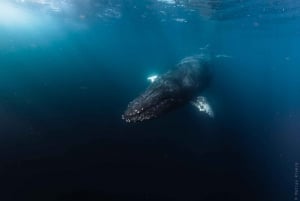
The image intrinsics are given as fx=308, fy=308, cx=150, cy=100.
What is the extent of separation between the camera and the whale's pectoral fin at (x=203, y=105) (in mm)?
13018

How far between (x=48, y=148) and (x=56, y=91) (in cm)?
1118

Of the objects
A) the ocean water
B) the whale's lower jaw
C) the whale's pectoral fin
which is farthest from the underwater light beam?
the whale's lower jaw

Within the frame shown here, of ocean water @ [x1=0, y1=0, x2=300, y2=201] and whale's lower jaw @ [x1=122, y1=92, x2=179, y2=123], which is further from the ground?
whale's lower jaw @ [x1=122, y1=92, x2=179, y2=123]

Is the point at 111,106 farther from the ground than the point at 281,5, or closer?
closer

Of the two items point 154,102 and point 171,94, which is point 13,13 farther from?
point 154,102

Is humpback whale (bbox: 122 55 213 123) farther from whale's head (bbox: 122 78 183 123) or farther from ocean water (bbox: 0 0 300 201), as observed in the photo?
ocean water (bbox: 0 0 300 201)

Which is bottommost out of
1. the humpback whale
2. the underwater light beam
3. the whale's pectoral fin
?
the underwater light beam

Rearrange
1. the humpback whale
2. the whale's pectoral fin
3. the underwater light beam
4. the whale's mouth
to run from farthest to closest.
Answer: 1. the underwater light beam
2. the whale's pectoral fin
3. the humpback whale
4. the whale's mouth

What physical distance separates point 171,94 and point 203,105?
206cm

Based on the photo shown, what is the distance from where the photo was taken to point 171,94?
470 inches

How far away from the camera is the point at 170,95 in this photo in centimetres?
1188

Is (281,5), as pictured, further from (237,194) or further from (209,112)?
(237,194)

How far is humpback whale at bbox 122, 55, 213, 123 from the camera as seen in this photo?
1041 cm


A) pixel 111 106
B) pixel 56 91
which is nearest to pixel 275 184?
pixel 111 106
